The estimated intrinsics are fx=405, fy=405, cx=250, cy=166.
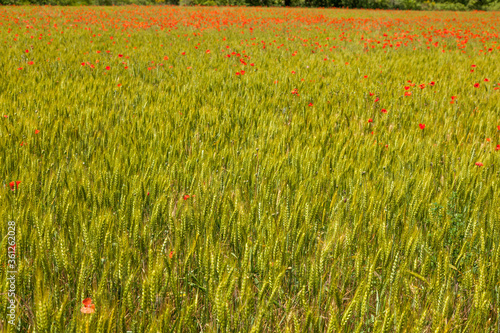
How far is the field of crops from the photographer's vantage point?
1.25 m

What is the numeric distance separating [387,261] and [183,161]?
1343 millimetres

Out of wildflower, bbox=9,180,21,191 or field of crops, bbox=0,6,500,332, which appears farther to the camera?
wildflower, bbox=9,180,21,191

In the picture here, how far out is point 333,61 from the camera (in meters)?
6.42

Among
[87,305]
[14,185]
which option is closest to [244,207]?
[87,305]

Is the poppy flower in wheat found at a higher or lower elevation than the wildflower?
lower

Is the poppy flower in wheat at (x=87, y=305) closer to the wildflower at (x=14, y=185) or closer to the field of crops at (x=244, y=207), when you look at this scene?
the field of crops at (x=244, y=207)

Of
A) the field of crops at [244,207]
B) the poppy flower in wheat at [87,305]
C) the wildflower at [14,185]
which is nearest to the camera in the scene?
the poppy flower in wheat at [87,305]

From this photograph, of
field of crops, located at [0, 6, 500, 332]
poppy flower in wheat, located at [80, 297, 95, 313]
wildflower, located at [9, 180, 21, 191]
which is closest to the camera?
poppy flower in wheat, located at [80, 297, 95, 313]

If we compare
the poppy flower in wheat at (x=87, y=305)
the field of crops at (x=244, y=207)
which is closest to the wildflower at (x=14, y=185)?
the field of crops at (x=244, y=207)

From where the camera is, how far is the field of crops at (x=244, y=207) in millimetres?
1247

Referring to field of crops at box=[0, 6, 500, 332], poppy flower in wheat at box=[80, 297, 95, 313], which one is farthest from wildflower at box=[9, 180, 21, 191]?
poppy flower in wheat at box=[80, 297, 95, 313]

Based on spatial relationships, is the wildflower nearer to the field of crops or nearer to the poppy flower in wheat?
the field of crops

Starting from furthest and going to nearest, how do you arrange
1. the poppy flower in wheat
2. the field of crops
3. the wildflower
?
1. the wildflower
2. the field of crops
3. the poppy flower in wheat

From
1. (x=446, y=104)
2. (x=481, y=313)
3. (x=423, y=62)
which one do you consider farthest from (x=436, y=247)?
(x=423, y=62)
